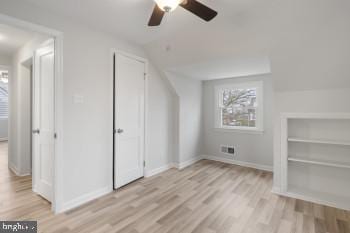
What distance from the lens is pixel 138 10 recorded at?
214 cm

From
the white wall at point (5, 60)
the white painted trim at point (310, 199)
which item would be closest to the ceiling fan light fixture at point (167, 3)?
the white painted trim at point (310, 199)

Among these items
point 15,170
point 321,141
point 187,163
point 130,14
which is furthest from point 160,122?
point 15,170

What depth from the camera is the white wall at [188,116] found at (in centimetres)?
395

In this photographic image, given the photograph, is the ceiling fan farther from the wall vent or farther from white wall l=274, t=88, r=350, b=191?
the wall vent

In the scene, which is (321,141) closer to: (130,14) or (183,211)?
(183,211)

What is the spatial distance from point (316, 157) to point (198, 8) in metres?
2.75

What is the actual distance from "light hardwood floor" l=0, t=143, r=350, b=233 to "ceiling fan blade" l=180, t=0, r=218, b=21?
2.19m

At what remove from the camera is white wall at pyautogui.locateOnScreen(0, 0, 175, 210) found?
2.28m

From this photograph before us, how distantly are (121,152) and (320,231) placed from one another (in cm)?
273

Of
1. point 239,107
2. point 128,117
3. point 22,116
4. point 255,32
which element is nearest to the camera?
point 255,32

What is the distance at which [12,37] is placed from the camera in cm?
294

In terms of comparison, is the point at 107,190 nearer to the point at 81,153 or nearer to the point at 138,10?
the point at 81,153

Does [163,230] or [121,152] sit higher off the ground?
[121,152]

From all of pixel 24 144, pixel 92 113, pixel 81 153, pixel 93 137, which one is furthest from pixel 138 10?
pixel 24 144
